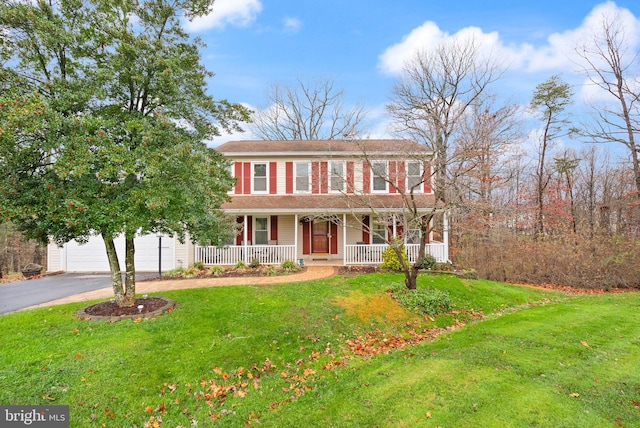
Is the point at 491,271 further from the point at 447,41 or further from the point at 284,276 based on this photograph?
the point at 447,41

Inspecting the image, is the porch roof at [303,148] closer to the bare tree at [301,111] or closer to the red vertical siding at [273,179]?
the red vertical siding at [273,179]

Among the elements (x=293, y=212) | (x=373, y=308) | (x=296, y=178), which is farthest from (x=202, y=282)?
(x=296, y=178)

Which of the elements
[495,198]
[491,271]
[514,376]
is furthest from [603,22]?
[514,376]

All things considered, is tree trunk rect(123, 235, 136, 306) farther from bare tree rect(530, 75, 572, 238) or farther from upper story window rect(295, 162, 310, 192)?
bare tree rect(530, 75, 572, 238)

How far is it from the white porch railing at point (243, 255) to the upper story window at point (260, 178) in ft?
9.82

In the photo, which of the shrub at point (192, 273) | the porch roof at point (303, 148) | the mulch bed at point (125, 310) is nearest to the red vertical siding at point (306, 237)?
the porch roof at point (303, 148)

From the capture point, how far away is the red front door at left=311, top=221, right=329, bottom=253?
15117 mm

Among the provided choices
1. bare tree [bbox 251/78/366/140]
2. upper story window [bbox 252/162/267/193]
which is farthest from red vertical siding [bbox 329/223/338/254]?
bare tree [bbox 251/78/366/140]

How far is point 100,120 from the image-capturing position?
5137mm

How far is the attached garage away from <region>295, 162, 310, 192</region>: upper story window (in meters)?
6.08

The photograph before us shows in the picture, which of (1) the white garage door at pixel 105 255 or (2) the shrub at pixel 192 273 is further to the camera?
(1) the white garage door at pixel 105 255

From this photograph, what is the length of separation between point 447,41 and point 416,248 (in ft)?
48.5

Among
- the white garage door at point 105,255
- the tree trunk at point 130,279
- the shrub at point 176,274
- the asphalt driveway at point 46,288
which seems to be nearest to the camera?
the tree trunk at point 130,279

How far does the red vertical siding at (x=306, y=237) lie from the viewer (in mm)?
15023
